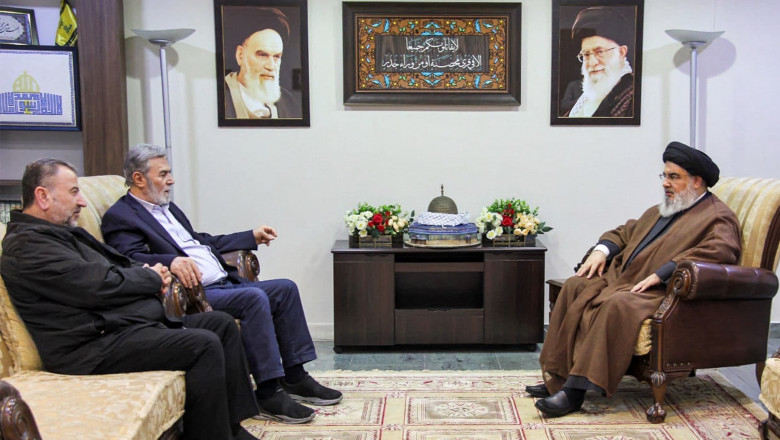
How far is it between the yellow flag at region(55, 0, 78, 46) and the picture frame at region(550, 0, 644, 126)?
294 cm

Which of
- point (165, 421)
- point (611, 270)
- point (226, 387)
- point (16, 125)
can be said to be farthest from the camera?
point (16, 125)

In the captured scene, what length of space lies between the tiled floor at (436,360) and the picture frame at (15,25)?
262 cm

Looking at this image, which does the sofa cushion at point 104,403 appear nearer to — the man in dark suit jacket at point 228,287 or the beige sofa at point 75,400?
the beige sofa at point 75,400

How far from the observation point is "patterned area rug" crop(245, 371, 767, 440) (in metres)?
3.01

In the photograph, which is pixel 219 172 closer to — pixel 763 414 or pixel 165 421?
Result: pixel 165 421

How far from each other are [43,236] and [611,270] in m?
2.57

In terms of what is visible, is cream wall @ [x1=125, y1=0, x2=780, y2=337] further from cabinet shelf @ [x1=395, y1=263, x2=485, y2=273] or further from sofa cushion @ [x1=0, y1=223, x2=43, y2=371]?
sofa cushion @ [x1=0, y1=223, x2=43, y2=371]

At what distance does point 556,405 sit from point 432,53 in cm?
233

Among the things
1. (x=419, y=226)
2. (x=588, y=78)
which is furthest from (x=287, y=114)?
(x=588, y=78)

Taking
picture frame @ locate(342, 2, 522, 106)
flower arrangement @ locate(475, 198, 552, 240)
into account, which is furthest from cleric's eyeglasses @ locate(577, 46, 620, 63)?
flower arrangement @ locate(475, 198, 552, 240)

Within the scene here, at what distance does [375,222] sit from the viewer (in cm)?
418

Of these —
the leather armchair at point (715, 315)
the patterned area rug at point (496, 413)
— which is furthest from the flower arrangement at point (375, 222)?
the leather armchair at point (715, 315)

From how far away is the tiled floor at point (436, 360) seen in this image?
395cm

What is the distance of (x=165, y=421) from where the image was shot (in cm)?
233
